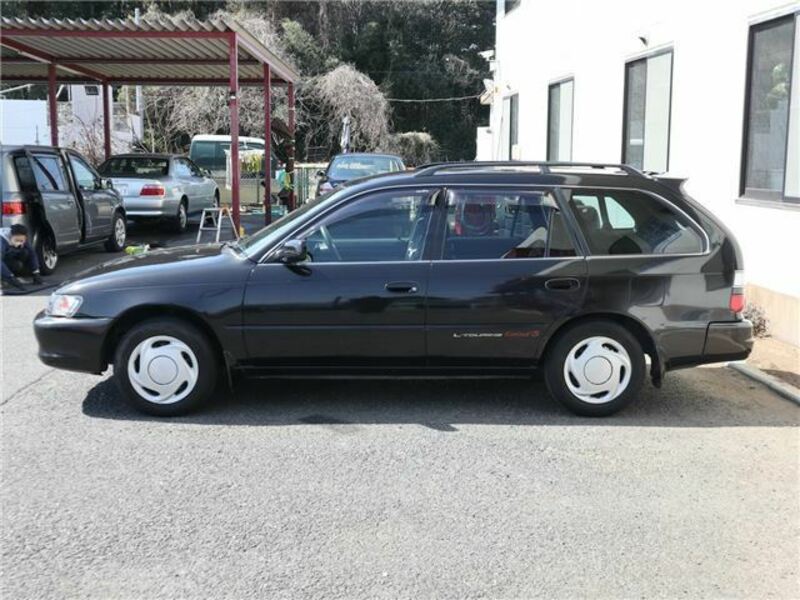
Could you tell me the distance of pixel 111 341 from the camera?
5.51 m

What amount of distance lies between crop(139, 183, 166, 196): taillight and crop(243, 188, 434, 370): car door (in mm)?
11470

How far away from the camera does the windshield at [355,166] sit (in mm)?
16078

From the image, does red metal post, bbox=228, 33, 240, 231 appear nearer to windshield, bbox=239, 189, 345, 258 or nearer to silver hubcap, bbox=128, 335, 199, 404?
windshield, bbox=239, 189, 345, 258

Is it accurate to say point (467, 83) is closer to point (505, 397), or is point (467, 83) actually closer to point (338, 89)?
point (338, 89)

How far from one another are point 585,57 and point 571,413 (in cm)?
869

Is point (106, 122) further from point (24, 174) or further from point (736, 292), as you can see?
point (736, 292)

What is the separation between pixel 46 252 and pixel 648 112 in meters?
8.43

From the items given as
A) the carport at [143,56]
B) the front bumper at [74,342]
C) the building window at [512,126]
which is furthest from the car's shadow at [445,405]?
the building window at [512,126]

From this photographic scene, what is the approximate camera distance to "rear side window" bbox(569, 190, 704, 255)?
559 cm

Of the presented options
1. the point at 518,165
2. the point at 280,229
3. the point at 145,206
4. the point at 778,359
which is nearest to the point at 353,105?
the point at 145,206

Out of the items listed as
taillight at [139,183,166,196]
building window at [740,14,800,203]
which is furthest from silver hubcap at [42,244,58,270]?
building window at [740,14,800,203]

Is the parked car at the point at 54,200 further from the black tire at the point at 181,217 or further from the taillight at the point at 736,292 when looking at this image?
the taillight at the point at 736,292

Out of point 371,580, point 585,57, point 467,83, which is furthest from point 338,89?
point 371,580

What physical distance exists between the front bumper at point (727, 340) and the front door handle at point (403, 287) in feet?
6.63
